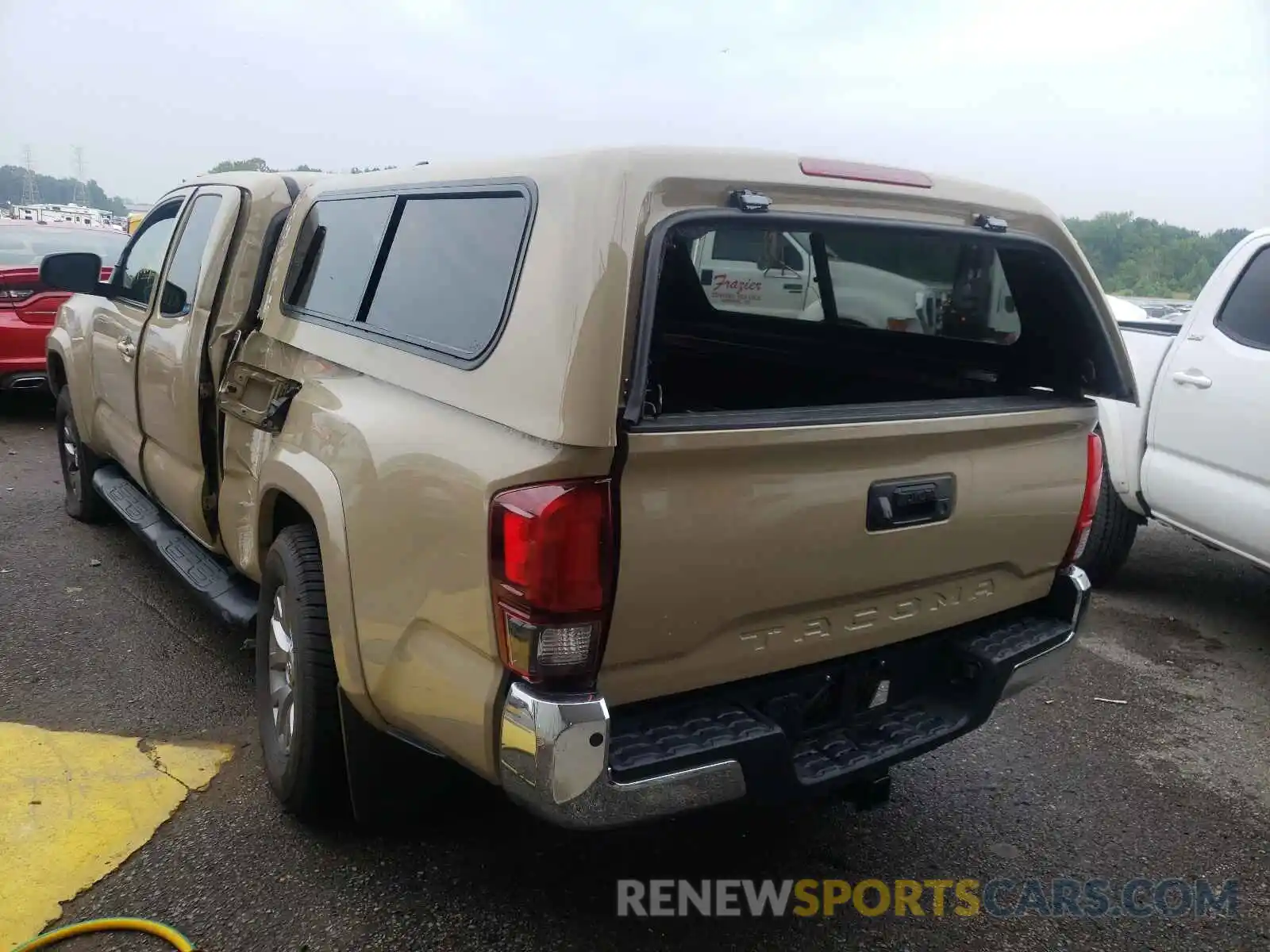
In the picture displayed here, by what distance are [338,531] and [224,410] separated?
1.18 m

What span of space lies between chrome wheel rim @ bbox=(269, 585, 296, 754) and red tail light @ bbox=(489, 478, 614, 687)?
111 centimetres

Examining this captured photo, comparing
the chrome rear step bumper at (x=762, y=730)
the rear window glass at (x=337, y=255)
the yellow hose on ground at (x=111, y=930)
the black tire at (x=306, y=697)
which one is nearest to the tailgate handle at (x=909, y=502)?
the chrome rear step bumper at (x=762, y=730)

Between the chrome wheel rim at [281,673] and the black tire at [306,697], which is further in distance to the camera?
the chrome wheel rim at [281,673]

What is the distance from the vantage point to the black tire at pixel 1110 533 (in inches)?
203

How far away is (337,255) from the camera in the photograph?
317 cm

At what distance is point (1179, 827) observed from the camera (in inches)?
125

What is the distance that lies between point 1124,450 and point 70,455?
18.4 ft

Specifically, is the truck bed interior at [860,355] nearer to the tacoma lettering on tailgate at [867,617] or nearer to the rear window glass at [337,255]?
the tacoma lettering on tailgate at [867,617]

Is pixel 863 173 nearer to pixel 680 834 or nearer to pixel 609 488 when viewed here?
pixel 609 488

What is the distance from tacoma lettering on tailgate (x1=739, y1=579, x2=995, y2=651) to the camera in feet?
7.53

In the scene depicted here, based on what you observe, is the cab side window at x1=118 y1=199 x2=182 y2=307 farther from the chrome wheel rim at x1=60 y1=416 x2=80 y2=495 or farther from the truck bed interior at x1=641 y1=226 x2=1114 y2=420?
the truck bed interior at x1=641 y1=226 x2=1114 y2=420

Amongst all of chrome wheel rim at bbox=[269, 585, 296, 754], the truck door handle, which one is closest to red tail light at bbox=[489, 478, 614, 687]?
chrome wheel rim at bbox=[269, 585, 296, 754]

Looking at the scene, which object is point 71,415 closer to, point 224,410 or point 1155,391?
point 224,410
